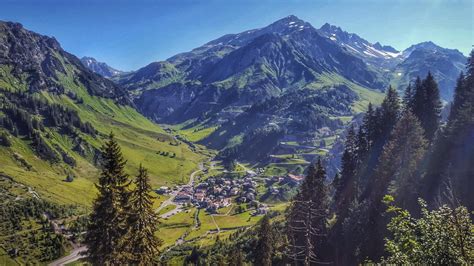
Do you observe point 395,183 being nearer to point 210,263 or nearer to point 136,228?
point 136,228

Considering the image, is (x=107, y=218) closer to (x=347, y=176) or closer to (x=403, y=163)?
(x=403, y=163)

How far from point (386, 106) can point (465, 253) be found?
3956 inches

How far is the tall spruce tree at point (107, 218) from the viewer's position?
38938 mm

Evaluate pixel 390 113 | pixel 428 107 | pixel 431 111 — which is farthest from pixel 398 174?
pixel 390 113

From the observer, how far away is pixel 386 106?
111625 millimetres

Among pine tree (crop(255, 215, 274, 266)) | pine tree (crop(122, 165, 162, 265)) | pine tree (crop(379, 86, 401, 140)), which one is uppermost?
pine tree (crop(379, 86, 401, 140))

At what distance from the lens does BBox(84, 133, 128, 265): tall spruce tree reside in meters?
38.9

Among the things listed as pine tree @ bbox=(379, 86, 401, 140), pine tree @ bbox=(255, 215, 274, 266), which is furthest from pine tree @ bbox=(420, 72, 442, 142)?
pine tree @ bbox=(255, 215, 274, 266)

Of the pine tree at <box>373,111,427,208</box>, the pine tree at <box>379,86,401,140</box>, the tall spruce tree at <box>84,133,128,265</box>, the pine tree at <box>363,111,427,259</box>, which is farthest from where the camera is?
the pine tree at <box>379,86,401,140</box>

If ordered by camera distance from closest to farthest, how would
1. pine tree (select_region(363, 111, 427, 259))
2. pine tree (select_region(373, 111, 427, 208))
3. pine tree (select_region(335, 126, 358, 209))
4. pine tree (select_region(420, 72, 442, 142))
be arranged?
pine tree (select_region(363, 111, 427, 259))
pine tree (select_region(373, 111, 427, 208))
pine tree (select_region(420, 72, 442, 142))
pine tree (select_region(335, 126, 358, 209))

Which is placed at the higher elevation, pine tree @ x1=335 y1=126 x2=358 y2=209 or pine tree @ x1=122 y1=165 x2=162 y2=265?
pine tree @ x1=335 y1=126 x2=358 y2=209

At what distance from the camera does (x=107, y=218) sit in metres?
39.1

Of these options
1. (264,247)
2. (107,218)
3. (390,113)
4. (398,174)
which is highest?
(390,113)

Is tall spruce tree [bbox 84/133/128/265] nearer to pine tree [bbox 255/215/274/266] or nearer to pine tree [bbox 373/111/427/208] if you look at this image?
pine tree [bbox 255/215/274/266]
